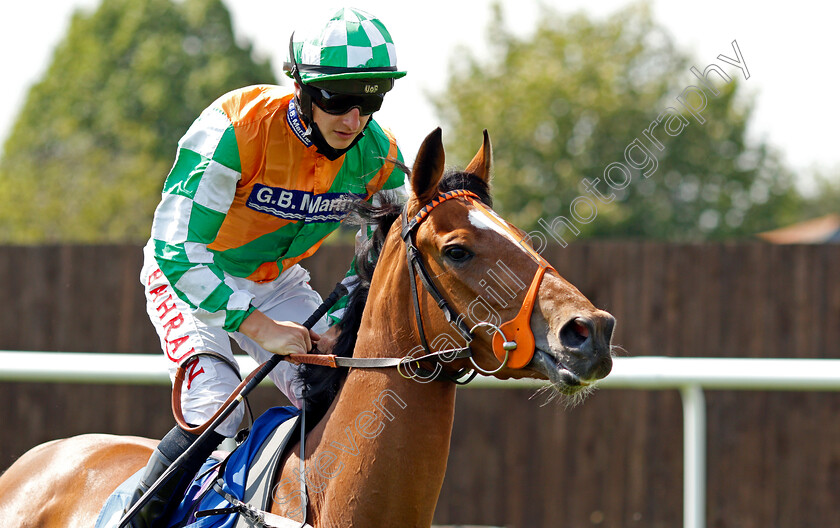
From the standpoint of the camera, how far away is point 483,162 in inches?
103

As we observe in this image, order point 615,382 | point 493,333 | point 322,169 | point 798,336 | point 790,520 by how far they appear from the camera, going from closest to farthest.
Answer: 1. point 493,333
2. point 322,169
3. point 615,382
4. point 790,520
5. point 798,336

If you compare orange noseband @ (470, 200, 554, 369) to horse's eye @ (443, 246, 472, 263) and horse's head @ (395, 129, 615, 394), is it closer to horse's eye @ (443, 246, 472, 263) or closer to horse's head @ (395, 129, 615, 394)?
horse's head @ (395, 129, 615, 394)

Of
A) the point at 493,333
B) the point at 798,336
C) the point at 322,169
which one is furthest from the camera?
the point at 798,336

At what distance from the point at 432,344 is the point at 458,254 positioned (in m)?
0.26

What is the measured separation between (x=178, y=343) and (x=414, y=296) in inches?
37.8

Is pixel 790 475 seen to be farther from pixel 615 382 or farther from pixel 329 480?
pixel 329 480

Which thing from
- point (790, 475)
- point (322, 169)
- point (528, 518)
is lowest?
point (528, 518)

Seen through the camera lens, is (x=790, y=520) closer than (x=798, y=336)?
Yes

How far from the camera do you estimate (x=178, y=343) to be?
2.82 m

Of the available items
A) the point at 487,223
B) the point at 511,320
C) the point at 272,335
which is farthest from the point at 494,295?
the point at 272,335

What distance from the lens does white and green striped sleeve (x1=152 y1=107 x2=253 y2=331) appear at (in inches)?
98.9

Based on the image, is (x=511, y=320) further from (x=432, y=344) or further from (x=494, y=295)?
(x=432, y=344)

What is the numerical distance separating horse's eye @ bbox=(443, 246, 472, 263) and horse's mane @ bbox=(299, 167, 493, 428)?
30cm

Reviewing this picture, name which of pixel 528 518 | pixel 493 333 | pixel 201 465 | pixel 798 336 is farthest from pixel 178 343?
pixel 798 336
